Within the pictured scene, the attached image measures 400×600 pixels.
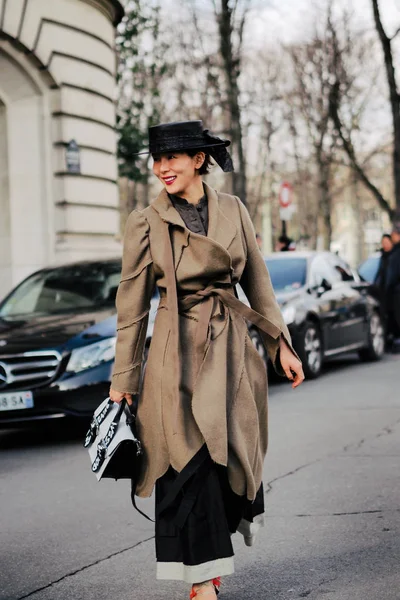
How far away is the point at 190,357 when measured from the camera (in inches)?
150

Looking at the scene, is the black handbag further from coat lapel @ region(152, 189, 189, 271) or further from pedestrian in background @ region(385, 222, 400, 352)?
pedestrian in background @ region(385, 222, 400, 352)

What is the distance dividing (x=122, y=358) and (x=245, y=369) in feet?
1.58

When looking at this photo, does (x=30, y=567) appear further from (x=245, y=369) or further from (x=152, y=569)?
(x=245, y=369)

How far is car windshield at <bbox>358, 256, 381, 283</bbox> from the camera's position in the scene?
→ 20.8m

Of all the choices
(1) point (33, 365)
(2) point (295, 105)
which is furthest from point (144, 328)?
(2) point (295, 105)

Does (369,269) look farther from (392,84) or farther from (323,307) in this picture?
(323,307)

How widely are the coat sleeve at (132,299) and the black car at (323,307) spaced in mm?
7760

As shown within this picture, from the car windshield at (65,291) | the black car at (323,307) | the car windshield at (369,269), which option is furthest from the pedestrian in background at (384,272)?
the car windshield at (65,291)

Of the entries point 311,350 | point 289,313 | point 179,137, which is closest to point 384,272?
point 311,350

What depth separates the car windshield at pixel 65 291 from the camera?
924 centimetres

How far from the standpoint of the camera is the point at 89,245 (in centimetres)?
1855

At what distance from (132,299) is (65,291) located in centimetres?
575

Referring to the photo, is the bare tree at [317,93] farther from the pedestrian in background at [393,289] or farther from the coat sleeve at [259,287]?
the coat sleeve at [259,287]

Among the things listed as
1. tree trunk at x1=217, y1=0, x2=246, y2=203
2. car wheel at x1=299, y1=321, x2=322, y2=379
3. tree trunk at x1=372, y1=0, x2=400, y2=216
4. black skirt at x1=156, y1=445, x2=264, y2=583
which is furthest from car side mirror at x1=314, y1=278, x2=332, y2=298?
tree trunk at x1=217, y1=0, x2=246, y2=203
